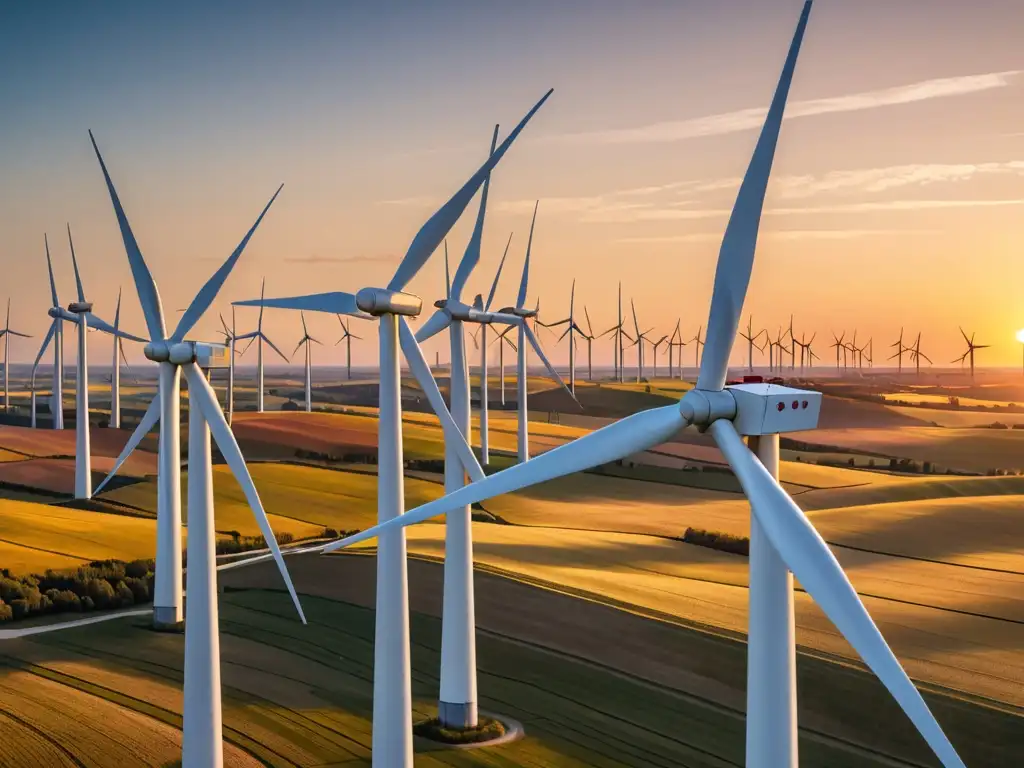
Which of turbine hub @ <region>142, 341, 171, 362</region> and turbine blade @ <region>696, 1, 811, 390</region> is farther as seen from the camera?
turbine hub @ <region>142, 341, 171, 362</region>

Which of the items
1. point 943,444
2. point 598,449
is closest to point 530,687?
point 598,449

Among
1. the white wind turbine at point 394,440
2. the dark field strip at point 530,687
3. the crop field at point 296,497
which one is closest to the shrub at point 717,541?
the crop field at point 296,497

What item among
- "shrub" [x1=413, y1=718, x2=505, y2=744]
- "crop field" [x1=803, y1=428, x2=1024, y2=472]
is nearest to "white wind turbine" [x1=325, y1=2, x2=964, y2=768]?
"shrub" [x1=413, y1=718, x2=505, y2=744]

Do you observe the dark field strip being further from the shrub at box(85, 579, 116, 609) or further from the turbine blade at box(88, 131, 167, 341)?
the turbine blade at box(88, 131, 167, 341)

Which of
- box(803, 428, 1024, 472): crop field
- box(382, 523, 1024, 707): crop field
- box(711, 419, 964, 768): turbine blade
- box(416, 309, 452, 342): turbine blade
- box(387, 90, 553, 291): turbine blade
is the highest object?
box(387, 90, 553, 291): turbine blade

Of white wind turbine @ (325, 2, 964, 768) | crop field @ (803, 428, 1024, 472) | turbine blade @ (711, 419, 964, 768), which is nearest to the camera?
turbine blade @ (711, 419, 964, 768)

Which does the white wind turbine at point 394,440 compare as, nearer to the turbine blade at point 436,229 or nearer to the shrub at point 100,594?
the turbine blade at point 436,229

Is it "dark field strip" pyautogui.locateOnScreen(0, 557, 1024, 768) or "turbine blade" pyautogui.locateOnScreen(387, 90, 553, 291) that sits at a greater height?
"turbine blade" pyautogui.locateOnScreen(387, 90, 553, 291)
